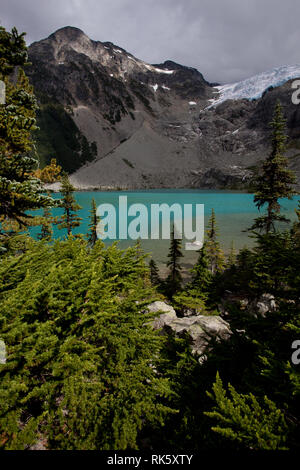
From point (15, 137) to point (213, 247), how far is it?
83.2ft

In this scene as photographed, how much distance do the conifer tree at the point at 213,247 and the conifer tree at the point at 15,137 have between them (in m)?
22.4

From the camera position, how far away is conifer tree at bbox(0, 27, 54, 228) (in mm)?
7211

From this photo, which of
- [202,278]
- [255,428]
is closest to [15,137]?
[255,428]

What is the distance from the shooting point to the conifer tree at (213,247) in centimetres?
2809

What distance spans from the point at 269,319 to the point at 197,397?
247cm

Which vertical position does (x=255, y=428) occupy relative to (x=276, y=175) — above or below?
below

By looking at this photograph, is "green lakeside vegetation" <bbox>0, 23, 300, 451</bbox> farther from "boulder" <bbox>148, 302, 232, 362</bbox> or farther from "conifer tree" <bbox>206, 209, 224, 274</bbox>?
"conifer tree" <bbox>206, 209, 224, 274</bbox>

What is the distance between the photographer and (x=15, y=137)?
7.78m

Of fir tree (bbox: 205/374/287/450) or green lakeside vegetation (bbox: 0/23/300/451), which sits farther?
green lakeside vegetation (bbox: 0/23/300/451)

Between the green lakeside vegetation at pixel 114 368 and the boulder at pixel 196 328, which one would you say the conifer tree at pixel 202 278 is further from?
the green lakeside vegetation at pixel 114 368

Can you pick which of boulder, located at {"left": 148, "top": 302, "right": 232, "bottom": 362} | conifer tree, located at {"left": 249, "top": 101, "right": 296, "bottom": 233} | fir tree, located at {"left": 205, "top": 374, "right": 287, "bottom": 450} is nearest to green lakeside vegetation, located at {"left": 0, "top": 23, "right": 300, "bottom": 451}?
fir tree, located at {"left": 205, "top": 374, "right": 287, "bottom": 450}

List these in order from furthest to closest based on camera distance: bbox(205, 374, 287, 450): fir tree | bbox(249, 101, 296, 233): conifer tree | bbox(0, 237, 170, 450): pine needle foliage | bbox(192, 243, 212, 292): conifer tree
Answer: bbox(192, 243, 212, 292): conifer tree < bbox(249, 101, 296, 233): conifer tree < bbox(0, 237, 170, 450): pine needle foliage < bbox(205, 374, 287, 450): fir tree

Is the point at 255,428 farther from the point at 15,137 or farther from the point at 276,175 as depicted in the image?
the point at 276,175

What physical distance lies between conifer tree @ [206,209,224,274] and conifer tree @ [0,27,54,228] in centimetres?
2236
